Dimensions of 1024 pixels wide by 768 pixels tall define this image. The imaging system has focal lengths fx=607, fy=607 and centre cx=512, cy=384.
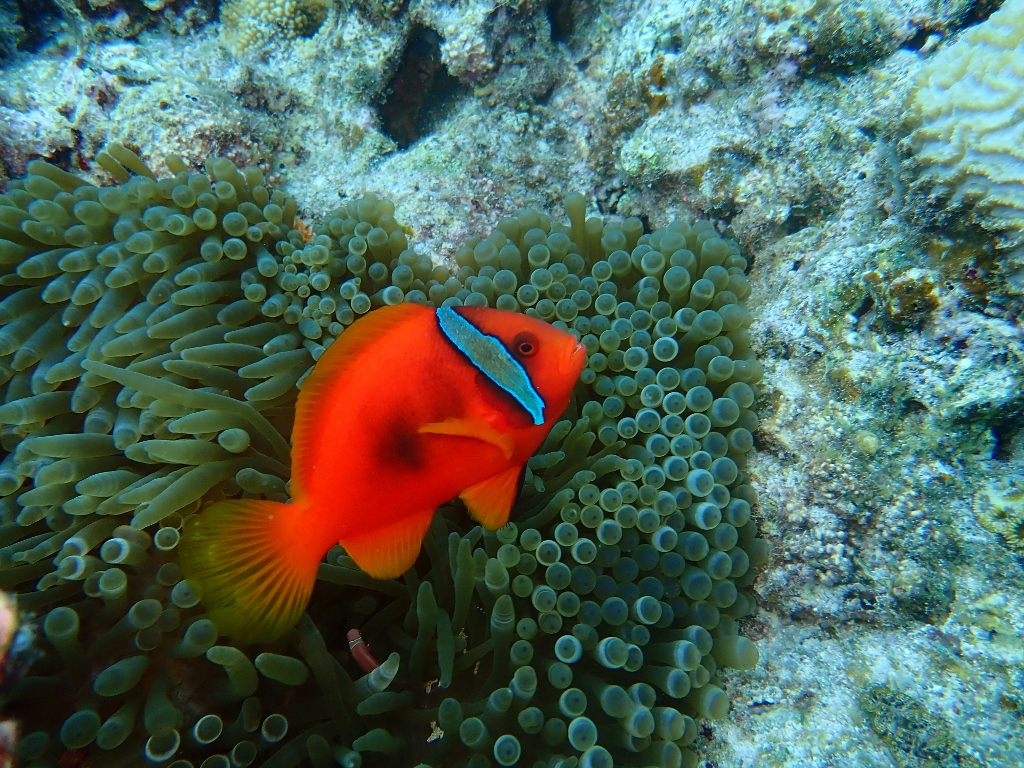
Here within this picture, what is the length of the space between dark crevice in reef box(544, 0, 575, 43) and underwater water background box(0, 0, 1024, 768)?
3.68 ft

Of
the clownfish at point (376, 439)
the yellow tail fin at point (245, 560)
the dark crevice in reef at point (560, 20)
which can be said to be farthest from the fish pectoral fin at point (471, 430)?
the dark crevice in reef at point (560, 20)

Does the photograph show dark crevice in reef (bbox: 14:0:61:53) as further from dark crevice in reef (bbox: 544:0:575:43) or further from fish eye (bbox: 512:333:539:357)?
fish eye (bbox: 512:333:539:357)

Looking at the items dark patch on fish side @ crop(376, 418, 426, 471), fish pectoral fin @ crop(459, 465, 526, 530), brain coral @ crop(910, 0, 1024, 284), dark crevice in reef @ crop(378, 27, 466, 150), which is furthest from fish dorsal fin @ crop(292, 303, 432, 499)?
dark crevice in reef @ crop(378, 27, 466, 150)

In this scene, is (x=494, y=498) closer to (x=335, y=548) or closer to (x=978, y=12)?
(x=335, y=548)

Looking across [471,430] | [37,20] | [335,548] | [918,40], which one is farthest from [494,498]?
[37,20]

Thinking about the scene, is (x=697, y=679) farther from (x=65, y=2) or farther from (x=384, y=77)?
(x=65, y=2)

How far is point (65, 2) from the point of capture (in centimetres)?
333

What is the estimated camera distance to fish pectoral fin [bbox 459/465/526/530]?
1501mm

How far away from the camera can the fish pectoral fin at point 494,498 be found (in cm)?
150

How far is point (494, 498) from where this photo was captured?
151 cm

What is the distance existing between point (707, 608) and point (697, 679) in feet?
0.65

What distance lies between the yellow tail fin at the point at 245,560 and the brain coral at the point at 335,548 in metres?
0.21

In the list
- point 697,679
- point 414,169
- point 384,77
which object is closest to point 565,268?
point 414,169

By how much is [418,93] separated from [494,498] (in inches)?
114
